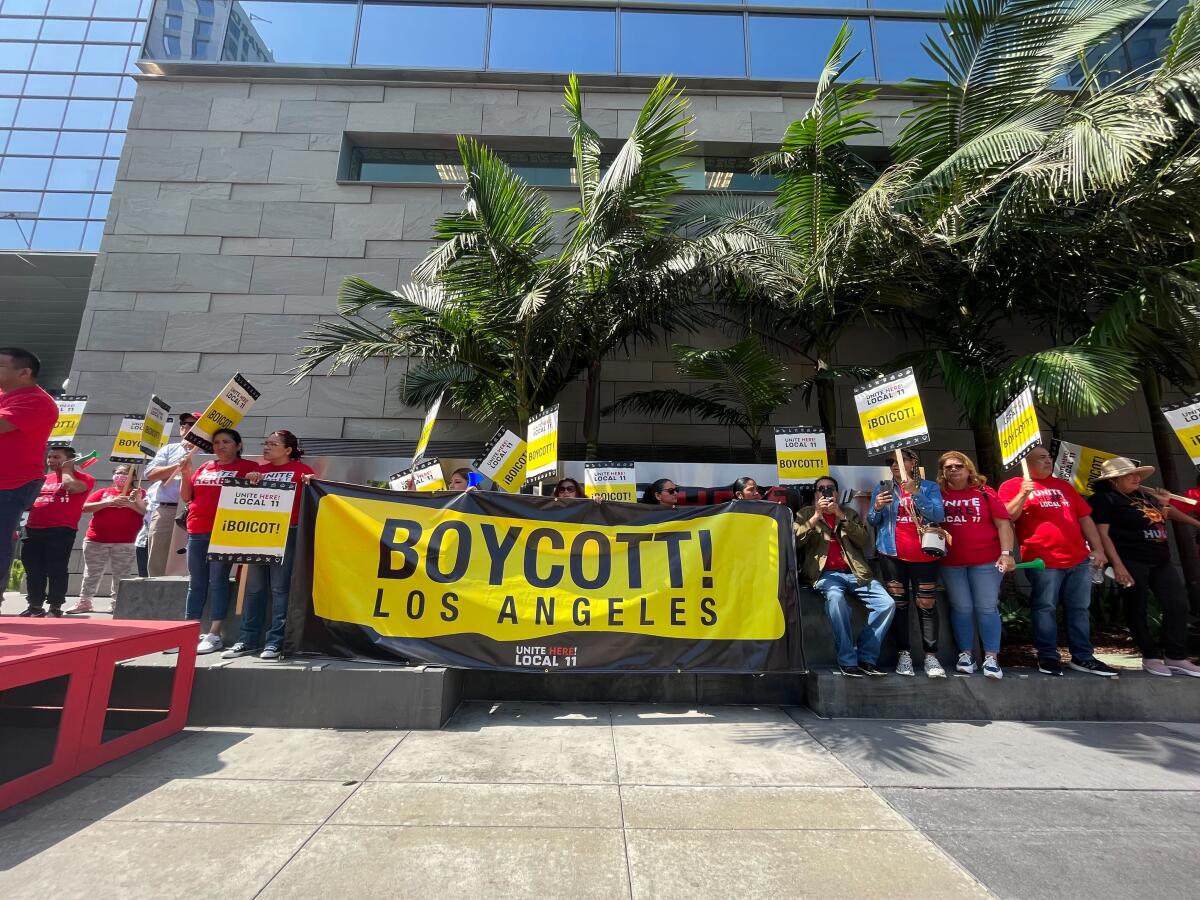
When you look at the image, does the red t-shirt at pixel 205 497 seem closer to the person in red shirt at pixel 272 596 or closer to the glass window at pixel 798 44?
the person in red shirt at pixel 272 596

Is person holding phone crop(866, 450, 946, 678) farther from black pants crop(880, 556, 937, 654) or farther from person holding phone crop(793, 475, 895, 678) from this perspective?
person holding phone crop(793, 475, 895, 678)

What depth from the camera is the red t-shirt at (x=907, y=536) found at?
4.30 metres

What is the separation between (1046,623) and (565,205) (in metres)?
8.89

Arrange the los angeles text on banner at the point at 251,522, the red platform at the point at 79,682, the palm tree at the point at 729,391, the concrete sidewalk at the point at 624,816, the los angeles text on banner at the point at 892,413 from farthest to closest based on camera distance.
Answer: the palm tree at the point at 729,391 → the los angeles text on banner at the point at 892,413 → the los angeles text on banner at the point at 251,522 → the red platform at the point at 79,682 → the concrete sidewalk at the point at 624,816

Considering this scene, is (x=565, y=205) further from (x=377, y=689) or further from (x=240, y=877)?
(x=240, y=877)

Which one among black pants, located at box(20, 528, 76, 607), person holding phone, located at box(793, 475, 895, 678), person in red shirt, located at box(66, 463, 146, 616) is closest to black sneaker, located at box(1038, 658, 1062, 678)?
person holding phone, located at box(793, 475, 895, 678)

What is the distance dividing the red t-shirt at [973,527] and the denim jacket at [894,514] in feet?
0.44

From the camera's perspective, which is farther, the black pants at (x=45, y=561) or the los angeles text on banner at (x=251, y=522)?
the black pants at (x=45, y=561)

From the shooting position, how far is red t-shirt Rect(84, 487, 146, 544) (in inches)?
249

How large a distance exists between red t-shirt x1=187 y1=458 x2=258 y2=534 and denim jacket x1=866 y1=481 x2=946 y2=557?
5.25 meters

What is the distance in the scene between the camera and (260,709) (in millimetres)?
3764

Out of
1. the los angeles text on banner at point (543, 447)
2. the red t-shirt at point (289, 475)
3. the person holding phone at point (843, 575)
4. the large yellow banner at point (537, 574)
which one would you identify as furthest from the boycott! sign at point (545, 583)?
the los angeles text on banner at point (543, 447)

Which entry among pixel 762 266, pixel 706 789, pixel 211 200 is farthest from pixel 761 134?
pixel 706 789

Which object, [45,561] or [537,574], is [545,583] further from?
[45,561]
